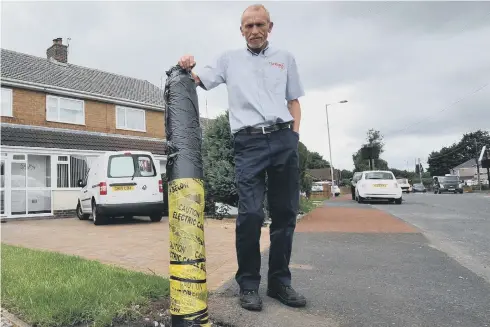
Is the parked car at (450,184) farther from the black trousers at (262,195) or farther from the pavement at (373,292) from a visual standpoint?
the black trousers at (262,195)

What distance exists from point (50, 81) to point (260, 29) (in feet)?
53.2

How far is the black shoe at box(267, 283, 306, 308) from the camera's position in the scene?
2.71m

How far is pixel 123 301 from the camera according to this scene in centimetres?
266

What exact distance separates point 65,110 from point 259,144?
1593 cm

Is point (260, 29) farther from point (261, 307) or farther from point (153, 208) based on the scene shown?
point (153, 208)

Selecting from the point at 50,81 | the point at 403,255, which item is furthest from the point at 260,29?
the point at 50,81

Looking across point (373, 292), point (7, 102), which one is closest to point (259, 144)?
point (373, 292)

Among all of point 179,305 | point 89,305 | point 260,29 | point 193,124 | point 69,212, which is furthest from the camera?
point 69,212

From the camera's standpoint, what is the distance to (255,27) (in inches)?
111

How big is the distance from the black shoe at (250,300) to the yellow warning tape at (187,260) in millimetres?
533

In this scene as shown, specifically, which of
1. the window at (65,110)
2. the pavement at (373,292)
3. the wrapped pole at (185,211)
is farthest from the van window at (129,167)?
the wrapped pole at (185,211)

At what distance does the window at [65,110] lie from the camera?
16062 millimetres

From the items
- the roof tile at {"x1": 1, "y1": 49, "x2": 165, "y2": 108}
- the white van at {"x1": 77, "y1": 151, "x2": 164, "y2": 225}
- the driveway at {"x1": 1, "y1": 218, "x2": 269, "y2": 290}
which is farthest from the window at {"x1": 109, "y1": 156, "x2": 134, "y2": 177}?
the roof tile at {"x1": 1, "y1": 49, "x2": 165, "y2": 108}

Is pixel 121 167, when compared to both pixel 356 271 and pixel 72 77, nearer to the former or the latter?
pixel 356 271
